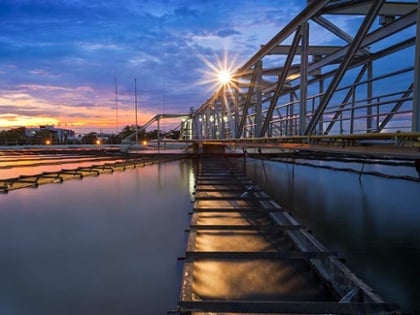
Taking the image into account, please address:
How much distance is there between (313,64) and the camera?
399 inches

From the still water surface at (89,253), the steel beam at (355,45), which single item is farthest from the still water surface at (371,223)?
the still water surface at (89,253)

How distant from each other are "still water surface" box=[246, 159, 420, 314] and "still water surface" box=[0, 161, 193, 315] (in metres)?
2.61

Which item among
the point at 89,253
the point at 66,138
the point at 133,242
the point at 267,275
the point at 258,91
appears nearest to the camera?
the point at 267,275

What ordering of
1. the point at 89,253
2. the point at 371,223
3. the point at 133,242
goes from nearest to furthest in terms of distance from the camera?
the point at 89,253
the point at 133,242
the point at 371,223

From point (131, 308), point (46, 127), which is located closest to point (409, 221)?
point (131, 308)

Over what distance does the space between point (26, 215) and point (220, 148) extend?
23977 millimetres

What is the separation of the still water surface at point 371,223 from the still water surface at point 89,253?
2612mm

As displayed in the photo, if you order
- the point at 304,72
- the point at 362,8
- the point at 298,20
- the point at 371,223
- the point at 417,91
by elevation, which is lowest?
the point at 371,223

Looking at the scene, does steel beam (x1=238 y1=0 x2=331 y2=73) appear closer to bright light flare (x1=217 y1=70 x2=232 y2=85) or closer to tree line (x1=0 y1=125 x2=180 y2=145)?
bright light flare (x1=217 y1=70 x2=232 y2=85)

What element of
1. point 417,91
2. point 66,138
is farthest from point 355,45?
point 66,138

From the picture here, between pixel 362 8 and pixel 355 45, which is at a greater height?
pixel 362 8

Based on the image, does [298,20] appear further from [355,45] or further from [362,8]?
[355,45]

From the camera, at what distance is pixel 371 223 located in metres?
7.48

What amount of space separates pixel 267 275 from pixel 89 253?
267cm
